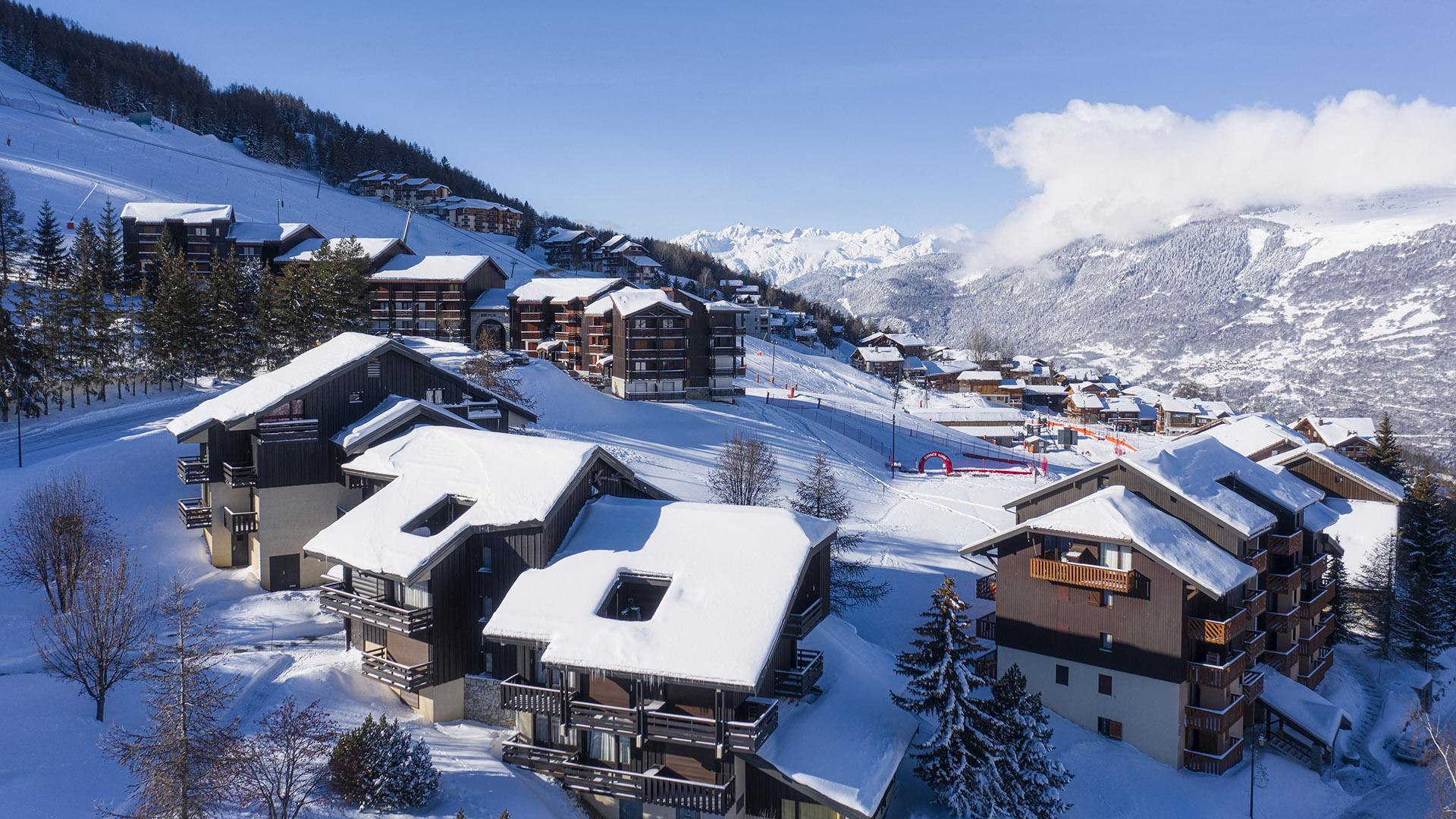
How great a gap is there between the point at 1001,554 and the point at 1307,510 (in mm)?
20092

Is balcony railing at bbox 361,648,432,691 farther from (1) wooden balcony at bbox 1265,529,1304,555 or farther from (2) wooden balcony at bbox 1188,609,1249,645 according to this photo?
(1) wooden balcony at bbox 1265,529,1304,555

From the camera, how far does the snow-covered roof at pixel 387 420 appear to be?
112ft

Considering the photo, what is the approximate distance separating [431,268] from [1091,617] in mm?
73305

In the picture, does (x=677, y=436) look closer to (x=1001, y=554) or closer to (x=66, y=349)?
(x=1001, y=554)

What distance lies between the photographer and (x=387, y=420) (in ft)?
114

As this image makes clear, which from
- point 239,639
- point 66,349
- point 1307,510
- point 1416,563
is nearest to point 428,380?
point 239,639

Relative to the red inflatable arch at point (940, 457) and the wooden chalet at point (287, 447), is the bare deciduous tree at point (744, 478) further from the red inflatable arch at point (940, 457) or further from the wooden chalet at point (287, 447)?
the red inflatable arch at point (940, 457)

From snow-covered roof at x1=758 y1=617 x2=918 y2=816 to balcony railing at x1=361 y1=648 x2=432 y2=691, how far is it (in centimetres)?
1043

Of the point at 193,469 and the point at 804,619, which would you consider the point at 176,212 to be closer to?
the point at 193,469

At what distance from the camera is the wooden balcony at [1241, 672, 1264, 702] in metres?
35.0

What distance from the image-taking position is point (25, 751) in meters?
20.6

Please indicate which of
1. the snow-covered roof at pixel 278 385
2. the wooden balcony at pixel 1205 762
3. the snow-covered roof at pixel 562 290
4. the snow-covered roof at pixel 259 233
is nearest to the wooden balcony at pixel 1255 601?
the wooden balcony at pixel 1205 762

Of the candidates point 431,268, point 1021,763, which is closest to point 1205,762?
point 1021,763

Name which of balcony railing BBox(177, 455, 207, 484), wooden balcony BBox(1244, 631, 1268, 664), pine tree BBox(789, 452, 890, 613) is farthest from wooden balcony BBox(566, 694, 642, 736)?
wooden balcony BBox(1244, 631, 1268, 664)
